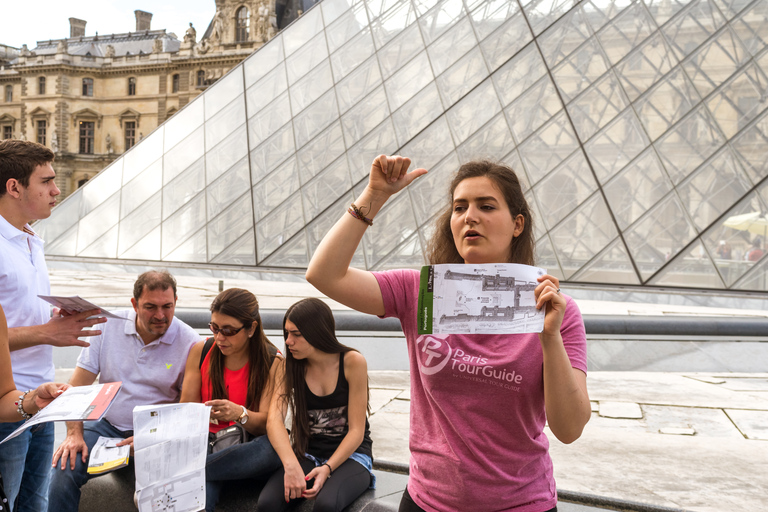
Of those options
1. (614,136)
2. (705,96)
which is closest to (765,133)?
(705,96)

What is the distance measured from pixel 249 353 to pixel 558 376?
1.83m

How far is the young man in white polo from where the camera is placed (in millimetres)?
2219

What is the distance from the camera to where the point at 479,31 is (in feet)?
40.5

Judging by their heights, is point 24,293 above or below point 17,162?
below

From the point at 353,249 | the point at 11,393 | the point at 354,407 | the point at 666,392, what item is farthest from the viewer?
the point at 666,392

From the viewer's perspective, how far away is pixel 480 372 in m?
1.48

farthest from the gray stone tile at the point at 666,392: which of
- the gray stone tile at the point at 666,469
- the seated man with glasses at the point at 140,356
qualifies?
the seated man with glasses at the point at 140,356

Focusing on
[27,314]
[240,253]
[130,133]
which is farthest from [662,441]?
[130,133]

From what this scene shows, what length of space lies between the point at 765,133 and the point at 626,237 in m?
2.75

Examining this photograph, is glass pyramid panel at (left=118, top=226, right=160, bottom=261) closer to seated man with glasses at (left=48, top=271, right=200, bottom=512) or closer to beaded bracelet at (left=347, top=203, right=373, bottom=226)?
seated man with glasses at (left=48, top=271, right=200, bottom=512)

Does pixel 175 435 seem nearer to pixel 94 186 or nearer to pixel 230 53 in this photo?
pixel 94 186

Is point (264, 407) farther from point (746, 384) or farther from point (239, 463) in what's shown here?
point (746, 384)

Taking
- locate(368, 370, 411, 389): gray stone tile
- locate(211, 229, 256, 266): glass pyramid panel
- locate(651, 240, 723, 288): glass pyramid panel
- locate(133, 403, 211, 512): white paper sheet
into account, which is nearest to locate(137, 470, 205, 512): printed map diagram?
locate(133, 403, 211, 512): white paper sheet

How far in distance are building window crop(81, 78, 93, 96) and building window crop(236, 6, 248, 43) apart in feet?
42.9
